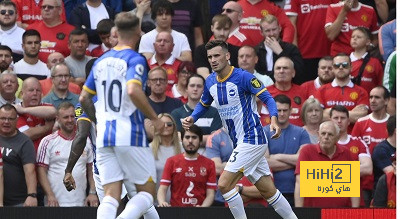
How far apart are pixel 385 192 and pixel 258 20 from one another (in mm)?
4247

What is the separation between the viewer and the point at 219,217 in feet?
41.3

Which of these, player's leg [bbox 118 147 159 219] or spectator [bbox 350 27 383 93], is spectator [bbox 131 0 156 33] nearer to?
spectator [bbox 350 27 383 93]

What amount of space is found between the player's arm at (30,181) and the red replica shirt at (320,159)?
10.4 ft

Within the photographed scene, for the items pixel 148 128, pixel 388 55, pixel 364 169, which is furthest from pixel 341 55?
pixel 148 128

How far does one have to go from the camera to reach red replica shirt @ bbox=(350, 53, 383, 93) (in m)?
15.9

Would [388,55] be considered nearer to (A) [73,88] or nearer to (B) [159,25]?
(B) [159,25]

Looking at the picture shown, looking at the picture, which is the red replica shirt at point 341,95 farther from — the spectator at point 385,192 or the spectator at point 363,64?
the spectator at point 385,192

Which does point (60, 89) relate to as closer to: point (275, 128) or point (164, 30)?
point (164, 30)

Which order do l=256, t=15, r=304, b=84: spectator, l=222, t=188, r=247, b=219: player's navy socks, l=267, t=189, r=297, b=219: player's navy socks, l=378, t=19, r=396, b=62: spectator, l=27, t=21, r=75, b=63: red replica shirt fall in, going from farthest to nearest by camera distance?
l=378, t=19, r=396, b=62: spectator, l=27, t=21, r=75, b=63: red replica shirt, l=256, t=15, r=304, b=84: spectator, l=267, t=189, r=297, b=219: player's navy socks, l=222, t=188, r=247, b=219: player's navy socks

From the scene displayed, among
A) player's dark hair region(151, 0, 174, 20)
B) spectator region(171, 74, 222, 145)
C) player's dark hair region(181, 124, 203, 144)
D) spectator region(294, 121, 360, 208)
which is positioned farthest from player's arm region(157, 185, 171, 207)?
player's dark hair region(151, 0, 174, 20)

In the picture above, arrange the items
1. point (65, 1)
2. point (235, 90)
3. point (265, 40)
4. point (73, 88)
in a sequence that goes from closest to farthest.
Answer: point (235, 90) → point (73, 88) → point (265, 40) → point (65, 1)

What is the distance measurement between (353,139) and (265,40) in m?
2.35

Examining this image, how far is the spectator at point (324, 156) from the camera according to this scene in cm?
1331

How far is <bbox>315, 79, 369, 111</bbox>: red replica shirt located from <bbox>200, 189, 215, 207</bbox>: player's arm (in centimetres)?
259
